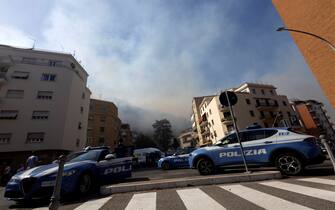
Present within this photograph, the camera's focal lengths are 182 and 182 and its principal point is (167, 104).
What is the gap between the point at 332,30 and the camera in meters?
13.8

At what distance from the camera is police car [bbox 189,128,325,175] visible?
5715mm

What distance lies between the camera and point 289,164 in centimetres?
584

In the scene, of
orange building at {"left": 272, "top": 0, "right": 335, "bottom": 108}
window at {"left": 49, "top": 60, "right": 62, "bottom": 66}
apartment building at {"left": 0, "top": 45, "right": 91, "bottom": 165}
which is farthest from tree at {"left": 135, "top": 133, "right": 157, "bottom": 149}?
orange building at {"left": 272, "top": 0, "right": 335, "bottom": 108}

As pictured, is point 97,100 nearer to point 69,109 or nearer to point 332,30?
point 69,109

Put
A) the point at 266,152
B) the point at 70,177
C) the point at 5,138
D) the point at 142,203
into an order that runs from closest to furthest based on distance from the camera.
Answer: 1. the point at 142,203
2. the point at 70,177
3. the point at 266,152
4. the point at 5,138

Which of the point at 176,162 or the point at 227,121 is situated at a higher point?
the point at 227,121

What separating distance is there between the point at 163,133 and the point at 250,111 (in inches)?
1532

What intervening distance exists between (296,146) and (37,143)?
28.4m

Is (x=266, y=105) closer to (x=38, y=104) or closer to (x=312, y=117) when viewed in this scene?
(x=312, y=117)

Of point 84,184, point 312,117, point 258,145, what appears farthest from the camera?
point 312,117

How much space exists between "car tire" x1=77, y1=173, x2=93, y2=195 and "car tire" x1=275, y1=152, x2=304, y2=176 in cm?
621

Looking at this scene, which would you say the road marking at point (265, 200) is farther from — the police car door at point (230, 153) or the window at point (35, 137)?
the window at point (35, 137)

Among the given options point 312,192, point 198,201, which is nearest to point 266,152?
point 312,192

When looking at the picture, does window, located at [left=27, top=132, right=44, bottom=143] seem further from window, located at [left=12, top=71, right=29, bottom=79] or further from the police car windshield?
the police car windshield
